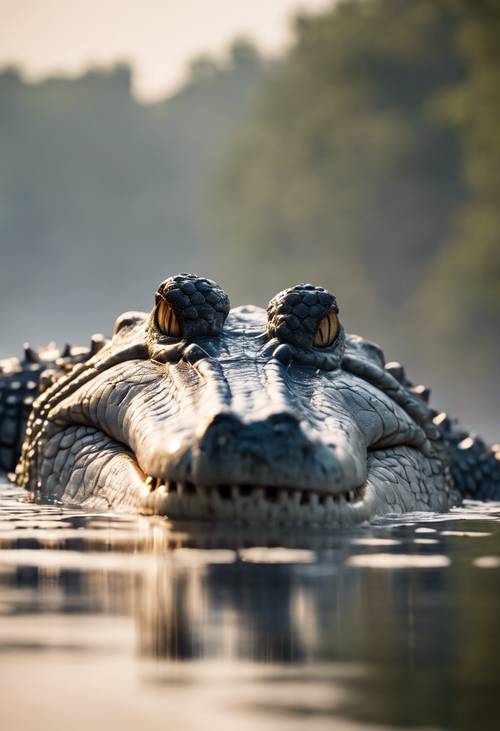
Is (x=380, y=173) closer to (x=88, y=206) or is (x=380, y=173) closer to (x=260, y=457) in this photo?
(x=88, y=206)

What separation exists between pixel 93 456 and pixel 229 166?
45.6 meters

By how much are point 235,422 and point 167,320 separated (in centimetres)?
180

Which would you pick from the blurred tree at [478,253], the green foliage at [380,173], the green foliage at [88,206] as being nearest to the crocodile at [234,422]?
the blurred tree at [478,253]

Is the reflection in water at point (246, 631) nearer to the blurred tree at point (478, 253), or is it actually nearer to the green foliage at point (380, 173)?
the blurred tree at point (478, 253)

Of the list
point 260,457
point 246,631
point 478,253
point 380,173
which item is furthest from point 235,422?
point 380,173

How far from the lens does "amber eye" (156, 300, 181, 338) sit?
22.1 feet

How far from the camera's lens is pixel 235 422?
16.7 feet

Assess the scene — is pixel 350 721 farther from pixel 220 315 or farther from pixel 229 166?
pixel 229 166

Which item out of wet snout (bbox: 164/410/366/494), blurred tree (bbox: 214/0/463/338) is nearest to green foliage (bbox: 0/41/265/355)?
blurred tree (bbox: 214/0/463/338)

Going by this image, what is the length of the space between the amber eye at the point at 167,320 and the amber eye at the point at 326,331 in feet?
2.09

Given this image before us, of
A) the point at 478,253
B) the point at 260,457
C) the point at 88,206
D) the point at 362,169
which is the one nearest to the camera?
the point at 260,457


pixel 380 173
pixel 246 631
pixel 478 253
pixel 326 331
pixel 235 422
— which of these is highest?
pixel 380 173

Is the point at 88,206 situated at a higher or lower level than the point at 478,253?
higher

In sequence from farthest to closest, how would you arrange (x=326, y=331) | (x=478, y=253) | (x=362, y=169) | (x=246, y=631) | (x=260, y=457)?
(x=362, y=169)
(x=478, y=253)
(x=326, y=331)
(x=260, y=457)
(x=246, y=631)
